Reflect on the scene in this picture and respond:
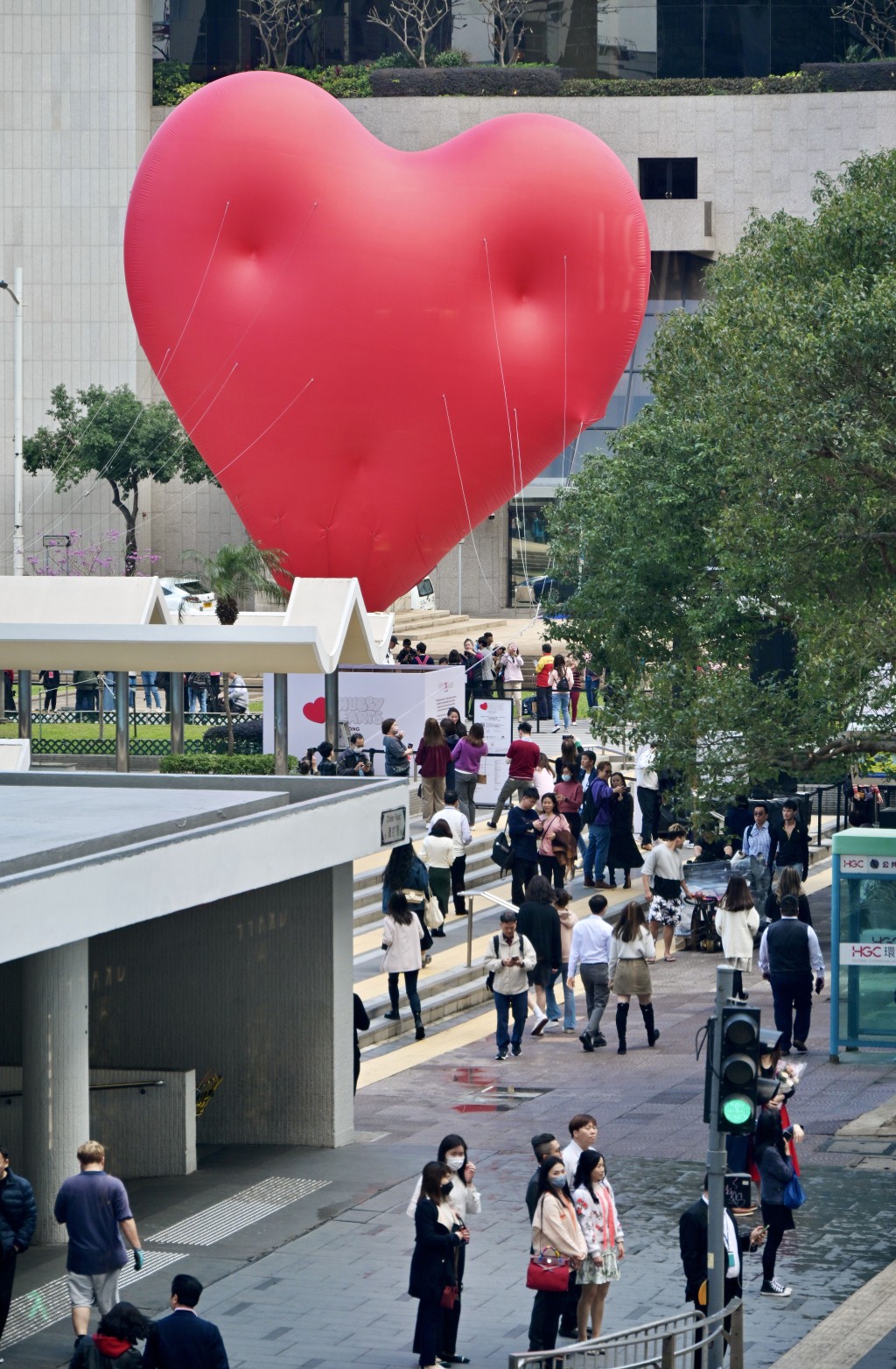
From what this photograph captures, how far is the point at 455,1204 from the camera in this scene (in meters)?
11.8

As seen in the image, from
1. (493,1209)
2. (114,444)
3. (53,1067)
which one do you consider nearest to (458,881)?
(493,1209)

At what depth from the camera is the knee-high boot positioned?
19.2 meters

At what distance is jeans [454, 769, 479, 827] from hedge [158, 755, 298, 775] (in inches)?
95.9

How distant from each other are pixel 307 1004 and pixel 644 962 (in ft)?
12.3

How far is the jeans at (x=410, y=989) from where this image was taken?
19562mm

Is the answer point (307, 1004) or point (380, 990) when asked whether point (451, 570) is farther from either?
point (307, 1004)

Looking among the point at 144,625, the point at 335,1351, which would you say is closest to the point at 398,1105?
the point at 335,1351

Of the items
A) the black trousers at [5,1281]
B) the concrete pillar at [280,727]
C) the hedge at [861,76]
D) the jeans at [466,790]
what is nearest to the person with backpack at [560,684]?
the jeans at [466,790]

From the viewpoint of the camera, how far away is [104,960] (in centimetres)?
1622

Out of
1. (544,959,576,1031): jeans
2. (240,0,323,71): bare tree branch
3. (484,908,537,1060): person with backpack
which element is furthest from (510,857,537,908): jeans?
(240,0,323,71): bare tree branch

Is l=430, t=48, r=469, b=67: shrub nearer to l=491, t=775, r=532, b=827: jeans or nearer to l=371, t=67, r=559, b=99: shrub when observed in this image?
l=371, t=67, r=559, b=99: shrub

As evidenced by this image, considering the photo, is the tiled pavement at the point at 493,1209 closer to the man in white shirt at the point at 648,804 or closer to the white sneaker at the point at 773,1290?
the white sneaker at the point at 773,1290

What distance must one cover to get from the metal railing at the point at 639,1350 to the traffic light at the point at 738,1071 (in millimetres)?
906

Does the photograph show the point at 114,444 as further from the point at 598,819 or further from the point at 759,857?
the point at 759,857
